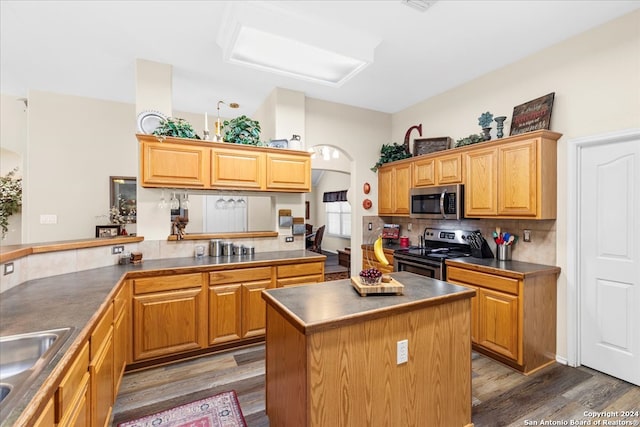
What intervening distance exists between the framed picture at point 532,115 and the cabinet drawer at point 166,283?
360 cm

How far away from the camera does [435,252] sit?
3.75 metres

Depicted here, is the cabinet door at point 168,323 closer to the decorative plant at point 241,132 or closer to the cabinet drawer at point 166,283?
the cabinet drawer at point 166,283

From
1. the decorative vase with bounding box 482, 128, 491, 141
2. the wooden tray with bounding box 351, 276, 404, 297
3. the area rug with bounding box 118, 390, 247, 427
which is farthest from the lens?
the decorative vase with bounding box 482, 128, 491, 141

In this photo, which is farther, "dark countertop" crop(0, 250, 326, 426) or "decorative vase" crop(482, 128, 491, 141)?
"decorative vase" crop(482, 128, 491, 141)

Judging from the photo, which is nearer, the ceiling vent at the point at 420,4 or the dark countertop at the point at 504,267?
the ceiling vent at the point at 420,4

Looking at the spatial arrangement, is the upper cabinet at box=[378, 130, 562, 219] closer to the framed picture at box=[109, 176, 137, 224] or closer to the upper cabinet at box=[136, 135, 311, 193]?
the upper cabinet at box=[136, 135, 311, 193]

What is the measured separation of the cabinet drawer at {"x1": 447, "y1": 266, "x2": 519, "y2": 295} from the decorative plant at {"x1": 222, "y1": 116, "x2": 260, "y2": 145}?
264cm

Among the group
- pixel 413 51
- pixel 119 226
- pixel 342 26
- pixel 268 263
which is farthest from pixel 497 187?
pixel 119 226

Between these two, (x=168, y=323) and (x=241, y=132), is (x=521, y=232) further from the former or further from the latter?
(x=168, y=323)

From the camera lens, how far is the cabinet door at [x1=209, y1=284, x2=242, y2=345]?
294 centimetres

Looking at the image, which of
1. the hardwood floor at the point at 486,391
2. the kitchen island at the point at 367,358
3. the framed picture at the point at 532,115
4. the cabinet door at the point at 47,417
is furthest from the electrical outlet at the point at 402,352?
the framed picture at the point at 532,115

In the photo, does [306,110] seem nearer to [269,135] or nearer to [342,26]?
[269,135]

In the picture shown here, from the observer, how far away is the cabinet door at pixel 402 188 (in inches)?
168

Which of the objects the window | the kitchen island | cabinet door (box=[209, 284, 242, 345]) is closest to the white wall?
the kitchen island
